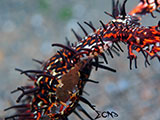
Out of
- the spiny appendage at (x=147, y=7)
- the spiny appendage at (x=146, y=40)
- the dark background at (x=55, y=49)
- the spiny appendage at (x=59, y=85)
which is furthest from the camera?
the dark background at (x=55, y=49)

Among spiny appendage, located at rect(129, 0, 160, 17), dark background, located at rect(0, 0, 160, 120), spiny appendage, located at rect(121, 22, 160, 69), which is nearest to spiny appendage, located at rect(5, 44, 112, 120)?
spiny appendage, located at rect(121, 22, 160, 69)

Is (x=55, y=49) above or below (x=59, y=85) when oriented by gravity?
above

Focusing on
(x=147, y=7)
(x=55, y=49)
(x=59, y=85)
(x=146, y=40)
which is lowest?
(x=59, y=85)

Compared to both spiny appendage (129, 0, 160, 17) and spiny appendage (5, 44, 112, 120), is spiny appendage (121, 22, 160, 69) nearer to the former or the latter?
spiny appendage (5, 44, 112, 120)

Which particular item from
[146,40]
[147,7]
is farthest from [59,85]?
[147,7]

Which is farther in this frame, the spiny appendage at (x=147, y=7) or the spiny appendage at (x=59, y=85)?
the spiny appendage at (x=147, y=7)

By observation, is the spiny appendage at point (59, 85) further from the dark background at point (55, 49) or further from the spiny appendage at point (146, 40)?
the dark background at point (55, 49)

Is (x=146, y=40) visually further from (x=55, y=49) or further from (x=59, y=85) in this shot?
(x=55, y=49)

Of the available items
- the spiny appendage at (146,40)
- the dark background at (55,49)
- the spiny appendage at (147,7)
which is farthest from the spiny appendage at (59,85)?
the dark background at (55,49)
